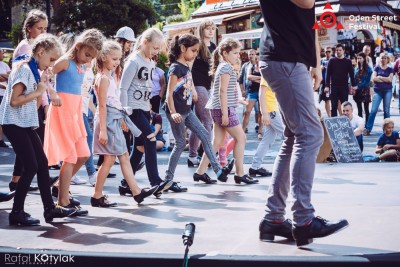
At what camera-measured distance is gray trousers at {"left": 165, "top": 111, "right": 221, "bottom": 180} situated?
806cm

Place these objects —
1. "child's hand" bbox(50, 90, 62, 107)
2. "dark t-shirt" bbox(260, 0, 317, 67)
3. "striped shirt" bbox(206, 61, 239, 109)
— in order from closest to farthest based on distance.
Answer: "dark t-shirt" bbox(260, 0, 317, 67), "child's hand" bbox(50, 90, 62, 107), "striped shirt" bbox(206, 61, 239, 109)

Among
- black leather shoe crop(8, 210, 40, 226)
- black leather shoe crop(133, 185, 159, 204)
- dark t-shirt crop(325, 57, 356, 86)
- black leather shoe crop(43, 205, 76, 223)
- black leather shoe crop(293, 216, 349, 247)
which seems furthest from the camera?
dark t-shirt crop(325, 57, 356, 86)

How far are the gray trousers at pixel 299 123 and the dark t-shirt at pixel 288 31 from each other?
0.06m

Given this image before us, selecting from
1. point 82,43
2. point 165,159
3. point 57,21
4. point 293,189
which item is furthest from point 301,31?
point 57,21

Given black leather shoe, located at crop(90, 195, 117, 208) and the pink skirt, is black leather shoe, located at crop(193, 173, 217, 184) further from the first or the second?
the pink skirt

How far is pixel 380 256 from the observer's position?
4203 millimetres

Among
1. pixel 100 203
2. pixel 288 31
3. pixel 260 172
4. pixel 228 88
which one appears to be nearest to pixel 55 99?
pixel 100 203

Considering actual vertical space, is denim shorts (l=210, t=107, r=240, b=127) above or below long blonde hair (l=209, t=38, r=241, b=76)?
below

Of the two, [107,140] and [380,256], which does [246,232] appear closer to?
[380,256]

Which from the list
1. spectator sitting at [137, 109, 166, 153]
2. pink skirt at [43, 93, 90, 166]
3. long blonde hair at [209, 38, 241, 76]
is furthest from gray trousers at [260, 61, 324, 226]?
spectator sitting at [137, 109, 166, 153]

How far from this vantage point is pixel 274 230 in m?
4.88

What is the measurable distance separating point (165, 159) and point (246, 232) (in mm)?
6762

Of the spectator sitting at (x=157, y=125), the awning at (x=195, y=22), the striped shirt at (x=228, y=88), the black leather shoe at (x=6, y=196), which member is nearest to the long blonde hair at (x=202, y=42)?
the striped shirt at (x=228, y=88)

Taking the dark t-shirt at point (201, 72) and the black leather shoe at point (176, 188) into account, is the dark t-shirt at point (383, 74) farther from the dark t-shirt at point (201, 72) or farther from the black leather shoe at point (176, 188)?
the black leather shoe at point (176, 188)
